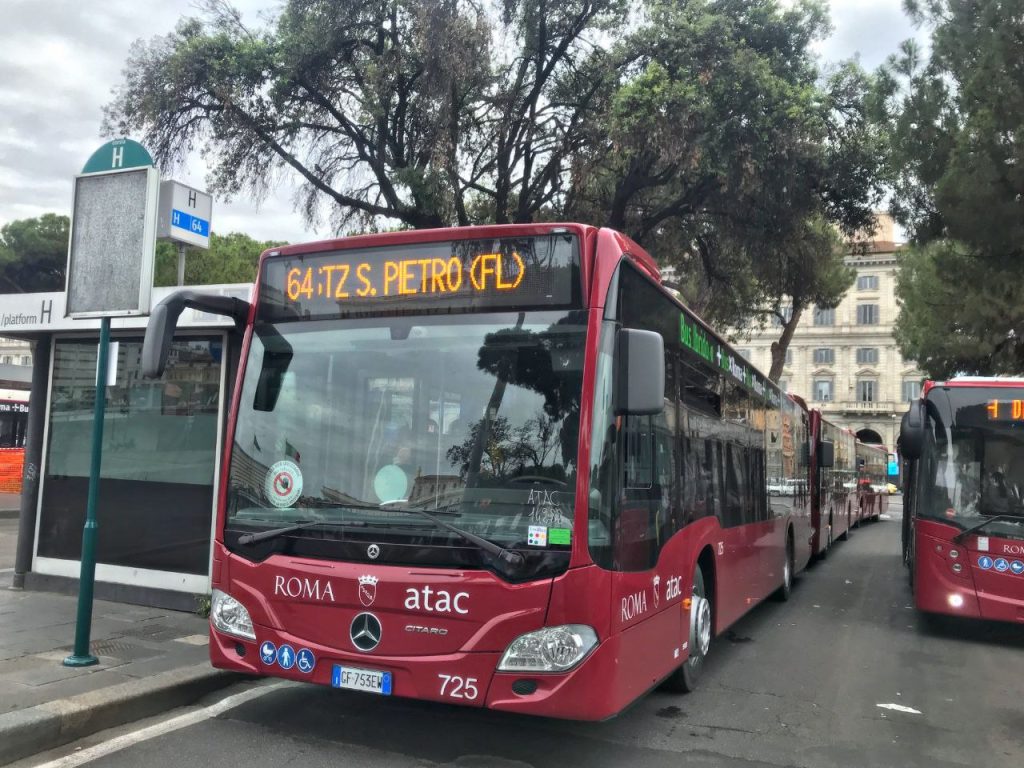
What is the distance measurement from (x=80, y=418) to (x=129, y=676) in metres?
3.93

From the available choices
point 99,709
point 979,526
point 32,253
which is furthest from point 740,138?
point 32,253

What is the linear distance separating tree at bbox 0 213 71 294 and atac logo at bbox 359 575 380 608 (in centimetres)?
3933

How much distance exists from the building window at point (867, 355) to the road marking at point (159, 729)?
74.0 metres

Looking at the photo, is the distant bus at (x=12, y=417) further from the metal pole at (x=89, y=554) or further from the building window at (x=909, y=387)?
the building window at (x=909, y=387)

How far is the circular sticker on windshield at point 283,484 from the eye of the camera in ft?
15.7

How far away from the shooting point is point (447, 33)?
44.7 feet

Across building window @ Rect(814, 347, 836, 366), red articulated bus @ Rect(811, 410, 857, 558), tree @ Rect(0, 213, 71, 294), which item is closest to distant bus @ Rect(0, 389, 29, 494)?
tree @ Rect(0, 213, 71, 294)

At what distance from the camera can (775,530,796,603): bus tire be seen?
10.8 metres

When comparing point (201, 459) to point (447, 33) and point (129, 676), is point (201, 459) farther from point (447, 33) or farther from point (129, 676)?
point (447, 33)

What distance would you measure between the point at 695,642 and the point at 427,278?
3.35 meters

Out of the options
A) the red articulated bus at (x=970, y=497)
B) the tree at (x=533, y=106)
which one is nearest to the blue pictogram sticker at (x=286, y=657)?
the red articulated bus at (x=970, y=497)

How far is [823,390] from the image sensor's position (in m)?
74.2

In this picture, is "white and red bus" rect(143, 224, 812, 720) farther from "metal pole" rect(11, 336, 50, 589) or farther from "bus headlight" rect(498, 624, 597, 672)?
"metal pole" rect(11, 336, 50, 589)

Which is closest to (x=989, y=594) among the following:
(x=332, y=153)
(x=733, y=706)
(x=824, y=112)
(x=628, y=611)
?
(x=733, y=706)
